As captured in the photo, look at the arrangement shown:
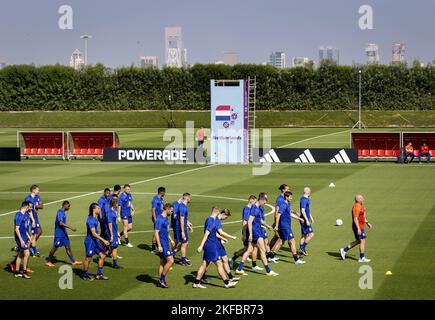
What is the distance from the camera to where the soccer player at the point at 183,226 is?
2342 cm

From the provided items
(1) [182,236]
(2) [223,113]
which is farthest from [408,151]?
(1) [182,236]

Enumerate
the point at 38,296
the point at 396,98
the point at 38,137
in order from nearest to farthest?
the point at 38,296, the point at 38,137, the point at 396,98

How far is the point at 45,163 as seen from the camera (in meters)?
57.7

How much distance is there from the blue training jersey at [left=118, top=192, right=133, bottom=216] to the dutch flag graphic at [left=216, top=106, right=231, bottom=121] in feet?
87.8

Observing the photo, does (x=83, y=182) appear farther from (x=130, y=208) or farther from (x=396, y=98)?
(x=396, y=98)

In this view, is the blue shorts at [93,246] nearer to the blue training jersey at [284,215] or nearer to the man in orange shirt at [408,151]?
the blue training jersey at [284,215]

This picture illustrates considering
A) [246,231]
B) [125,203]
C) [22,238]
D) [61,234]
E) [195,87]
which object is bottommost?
[61,234]

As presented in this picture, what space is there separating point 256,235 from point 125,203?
6167 mm

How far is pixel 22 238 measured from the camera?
2247 centimetres

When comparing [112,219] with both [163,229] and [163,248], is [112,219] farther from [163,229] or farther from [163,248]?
[163,248]

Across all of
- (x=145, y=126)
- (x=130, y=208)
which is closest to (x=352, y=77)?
(x=145, y=126)

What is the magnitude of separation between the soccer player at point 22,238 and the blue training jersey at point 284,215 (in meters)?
7.16

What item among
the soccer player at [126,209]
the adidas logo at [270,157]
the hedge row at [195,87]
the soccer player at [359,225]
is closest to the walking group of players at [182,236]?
the soccer player at [359,225]
